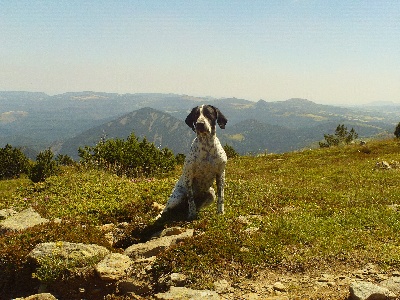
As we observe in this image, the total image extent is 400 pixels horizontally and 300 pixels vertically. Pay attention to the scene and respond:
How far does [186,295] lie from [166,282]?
2.65ft

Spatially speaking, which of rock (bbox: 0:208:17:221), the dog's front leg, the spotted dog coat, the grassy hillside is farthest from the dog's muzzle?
rock (bbox: 0:208:17:221)

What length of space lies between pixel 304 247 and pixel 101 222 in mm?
7199

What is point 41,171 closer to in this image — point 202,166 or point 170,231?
point 170,231

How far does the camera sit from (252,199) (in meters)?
13.7

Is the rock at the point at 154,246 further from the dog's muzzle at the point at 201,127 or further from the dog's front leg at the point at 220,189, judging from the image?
the dog's muzzle at the point at 201,127

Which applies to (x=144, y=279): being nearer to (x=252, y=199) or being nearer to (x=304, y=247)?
(x=304, y=247)

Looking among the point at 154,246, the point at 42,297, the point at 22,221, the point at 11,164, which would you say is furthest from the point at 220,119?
the point at 11,164

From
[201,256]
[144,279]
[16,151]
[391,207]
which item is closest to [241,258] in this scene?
[201,256]

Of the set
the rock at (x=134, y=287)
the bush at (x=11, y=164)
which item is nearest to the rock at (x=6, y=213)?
the rock at (x=134, y=287)

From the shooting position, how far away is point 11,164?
153 ft

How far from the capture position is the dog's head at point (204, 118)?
372 inches

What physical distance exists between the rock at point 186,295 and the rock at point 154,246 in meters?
1.88

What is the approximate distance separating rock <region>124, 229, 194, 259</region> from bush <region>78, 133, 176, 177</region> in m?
13.7

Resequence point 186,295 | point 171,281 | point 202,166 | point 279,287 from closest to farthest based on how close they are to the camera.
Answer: point 186,295 < point 279,287 < point 171,281 < point 202,166
